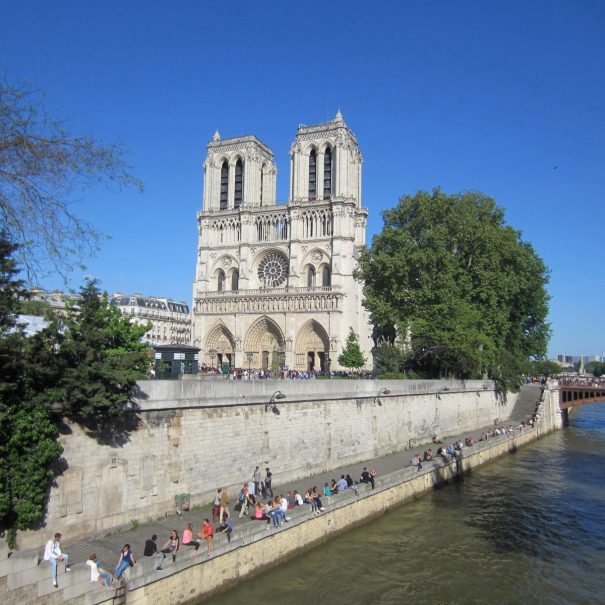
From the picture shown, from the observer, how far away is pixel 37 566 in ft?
31.5

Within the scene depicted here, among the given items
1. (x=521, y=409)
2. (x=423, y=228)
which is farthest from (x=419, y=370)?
(x=521, y=409)

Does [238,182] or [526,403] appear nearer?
[526,403]

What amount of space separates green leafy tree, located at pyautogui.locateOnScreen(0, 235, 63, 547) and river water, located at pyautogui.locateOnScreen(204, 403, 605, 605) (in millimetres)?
4364

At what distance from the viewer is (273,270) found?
183 ft

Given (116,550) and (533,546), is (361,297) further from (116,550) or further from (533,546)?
(116,550)

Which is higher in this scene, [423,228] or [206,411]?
[423,228]

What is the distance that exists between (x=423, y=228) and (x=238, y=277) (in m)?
24.3

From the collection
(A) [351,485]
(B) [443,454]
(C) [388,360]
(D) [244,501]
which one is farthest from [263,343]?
(D) [244,501]

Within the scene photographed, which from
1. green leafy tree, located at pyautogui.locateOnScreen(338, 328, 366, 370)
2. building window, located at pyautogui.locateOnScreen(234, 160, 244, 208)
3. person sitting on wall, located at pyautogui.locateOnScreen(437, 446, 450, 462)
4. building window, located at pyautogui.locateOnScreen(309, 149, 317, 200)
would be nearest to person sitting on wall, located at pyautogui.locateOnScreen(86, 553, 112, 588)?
person sitting on wall, located at pyautogui.locateOnScreen(437, 446, 450, 462)

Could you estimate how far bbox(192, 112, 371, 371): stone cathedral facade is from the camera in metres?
51.1

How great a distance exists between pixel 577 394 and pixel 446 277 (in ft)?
90.3

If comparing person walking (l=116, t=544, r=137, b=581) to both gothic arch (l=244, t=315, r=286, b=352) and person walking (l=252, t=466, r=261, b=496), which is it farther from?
gothic arch (l=244, t=315, r=286, b=352)

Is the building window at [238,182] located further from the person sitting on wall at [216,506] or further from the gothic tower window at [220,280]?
the person sitting on wall at [216,506]

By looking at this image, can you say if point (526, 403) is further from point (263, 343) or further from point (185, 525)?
point (185, 525)
